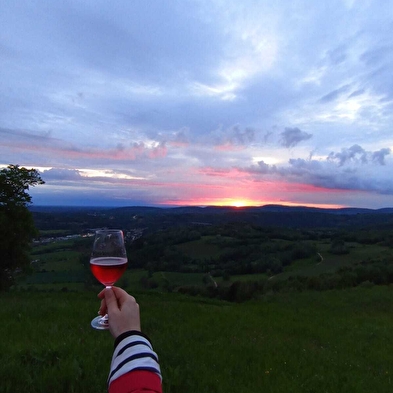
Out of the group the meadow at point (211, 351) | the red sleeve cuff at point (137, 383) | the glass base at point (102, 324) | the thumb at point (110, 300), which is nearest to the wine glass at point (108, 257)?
the glass base at point (102, 324)

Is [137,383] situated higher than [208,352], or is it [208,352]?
[137,383]

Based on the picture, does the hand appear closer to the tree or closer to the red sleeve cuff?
the red sleeve cuff

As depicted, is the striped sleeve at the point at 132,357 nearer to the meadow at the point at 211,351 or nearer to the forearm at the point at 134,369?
the forearm at the point at 134,369

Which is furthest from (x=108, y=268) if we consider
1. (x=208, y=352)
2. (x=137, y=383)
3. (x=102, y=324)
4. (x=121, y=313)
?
(x=208, y=352)

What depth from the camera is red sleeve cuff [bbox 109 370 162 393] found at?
3.81ft

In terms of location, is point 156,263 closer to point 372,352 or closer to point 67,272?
point 67,272

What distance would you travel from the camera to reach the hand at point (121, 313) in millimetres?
1479

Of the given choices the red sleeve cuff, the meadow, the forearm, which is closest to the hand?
the forearm

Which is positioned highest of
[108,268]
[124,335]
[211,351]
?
[108,268]

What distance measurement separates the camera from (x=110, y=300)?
1.62 metres

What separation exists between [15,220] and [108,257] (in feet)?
63.3

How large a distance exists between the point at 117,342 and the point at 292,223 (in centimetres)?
9051

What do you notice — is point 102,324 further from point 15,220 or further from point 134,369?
point 15,220

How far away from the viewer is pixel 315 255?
46719 mm
